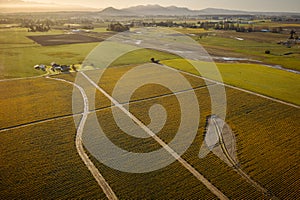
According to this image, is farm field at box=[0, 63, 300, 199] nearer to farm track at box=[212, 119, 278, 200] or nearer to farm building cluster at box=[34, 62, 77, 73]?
farm track at box=[212, 119, 278, 200]

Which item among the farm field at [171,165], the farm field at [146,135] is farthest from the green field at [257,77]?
the farm field at [171,165]

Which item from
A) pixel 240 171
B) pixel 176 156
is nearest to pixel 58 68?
pixel 176 156

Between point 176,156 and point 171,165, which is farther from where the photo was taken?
point 176,156

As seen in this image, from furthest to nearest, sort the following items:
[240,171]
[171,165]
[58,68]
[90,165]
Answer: [58,68] < [171,165] < [90,165] < [240,171]

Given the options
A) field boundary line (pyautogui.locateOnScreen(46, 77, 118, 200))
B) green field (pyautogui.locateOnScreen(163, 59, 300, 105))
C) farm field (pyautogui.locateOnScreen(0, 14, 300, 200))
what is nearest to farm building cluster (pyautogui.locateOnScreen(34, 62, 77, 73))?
farm field (pyautogui.locateOnScreen(0, 14, 300, 200))

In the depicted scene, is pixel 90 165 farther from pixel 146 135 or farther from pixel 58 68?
pixel 58 68

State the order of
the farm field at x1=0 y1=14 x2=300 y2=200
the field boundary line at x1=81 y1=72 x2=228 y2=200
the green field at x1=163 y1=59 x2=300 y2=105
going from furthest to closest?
the green field at x1=163 y1=59 x2=300 y2=105
the farm field at x1=0 y1=14 x2=300 y2=200
the field boundary line at x1=81 y1=72 x2=228 y2=200

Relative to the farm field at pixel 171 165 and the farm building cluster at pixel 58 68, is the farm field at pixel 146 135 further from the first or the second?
the farm building cluster at pixel 58 68

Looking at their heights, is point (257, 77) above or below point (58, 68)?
below

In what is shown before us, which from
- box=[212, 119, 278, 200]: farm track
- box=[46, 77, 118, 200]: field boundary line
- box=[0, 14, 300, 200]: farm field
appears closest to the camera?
box=[46, 77, 118, 200]: field boundary line
